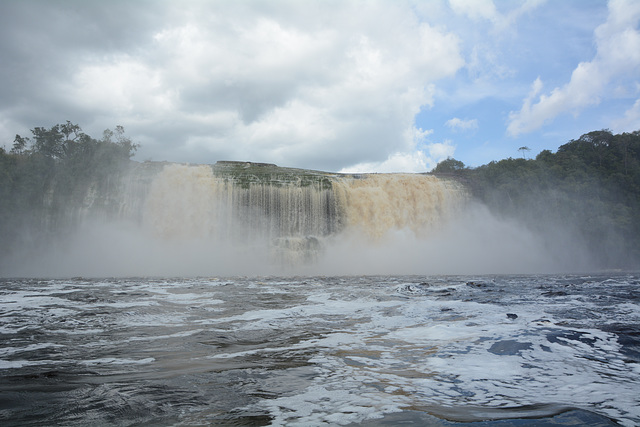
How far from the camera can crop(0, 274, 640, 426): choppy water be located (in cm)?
279

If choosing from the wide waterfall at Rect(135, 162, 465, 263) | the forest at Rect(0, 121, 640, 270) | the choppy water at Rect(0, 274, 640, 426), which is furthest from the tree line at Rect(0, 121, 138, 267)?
the choppy water at Rect(0, 274, 640, 426)

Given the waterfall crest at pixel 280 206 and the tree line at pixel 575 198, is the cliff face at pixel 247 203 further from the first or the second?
the tree line at pixel 575 198

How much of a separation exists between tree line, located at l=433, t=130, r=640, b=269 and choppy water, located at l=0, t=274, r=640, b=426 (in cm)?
3169

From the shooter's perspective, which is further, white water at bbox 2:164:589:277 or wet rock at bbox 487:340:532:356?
white water at bbox 2:164:589:277

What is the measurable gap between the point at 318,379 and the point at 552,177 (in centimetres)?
4269

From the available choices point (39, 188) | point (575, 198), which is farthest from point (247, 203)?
point (575, 198)

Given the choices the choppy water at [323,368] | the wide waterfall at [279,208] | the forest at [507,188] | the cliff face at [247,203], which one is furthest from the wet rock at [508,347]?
the forest at [507,188]

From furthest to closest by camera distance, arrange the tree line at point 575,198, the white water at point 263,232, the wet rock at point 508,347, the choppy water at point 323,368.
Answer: the tree line at point 575,198 < the white water at point 263,232 < the wet rock at point 508,347 < the choppy water at point 323,368

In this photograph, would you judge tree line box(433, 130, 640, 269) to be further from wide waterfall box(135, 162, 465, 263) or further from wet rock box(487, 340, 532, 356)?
wet rock box(487, 340, 532, 356)

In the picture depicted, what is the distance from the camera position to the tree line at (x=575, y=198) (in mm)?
36875

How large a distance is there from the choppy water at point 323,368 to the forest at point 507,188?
95.0 ft

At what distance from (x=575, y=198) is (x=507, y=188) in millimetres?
6753

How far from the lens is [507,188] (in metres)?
37.5

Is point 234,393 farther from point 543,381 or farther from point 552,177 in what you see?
point 552,177
